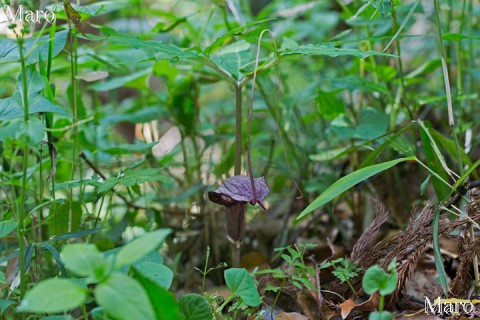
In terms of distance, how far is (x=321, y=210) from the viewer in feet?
5.08

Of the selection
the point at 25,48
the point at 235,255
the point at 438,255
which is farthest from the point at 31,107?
the point at 438,255

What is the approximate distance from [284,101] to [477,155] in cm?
60

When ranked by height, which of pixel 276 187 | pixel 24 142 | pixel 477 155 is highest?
pixel 24 142

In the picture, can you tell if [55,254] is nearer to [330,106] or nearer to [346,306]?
[346,306]

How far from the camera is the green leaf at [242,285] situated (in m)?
0.83

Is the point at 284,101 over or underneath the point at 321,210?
over

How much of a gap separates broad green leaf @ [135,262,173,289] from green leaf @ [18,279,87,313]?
0.17 meters

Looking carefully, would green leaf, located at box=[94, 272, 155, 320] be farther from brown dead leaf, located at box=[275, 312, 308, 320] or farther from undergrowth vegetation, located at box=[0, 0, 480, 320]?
brown dead leaf, located at box=[275, 312, 308, 320]

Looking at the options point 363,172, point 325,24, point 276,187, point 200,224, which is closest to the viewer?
point 363,172

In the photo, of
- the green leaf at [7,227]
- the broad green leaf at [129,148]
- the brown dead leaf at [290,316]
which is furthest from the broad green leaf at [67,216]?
the brown dead leaf at [290,316]

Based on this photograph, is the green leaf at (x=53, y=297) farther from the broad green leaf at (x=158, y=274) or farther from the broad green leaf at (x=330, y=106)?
the broad green leaf at (x=330, y=106)

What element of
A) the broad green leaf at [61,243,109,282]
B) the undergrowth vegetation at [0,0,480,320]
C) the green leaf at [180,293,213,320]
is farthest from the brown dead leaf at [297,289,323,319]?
the broad green leaf at [61,243,109,282]

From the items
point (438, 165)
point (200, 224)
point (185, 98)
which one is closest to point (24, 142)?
point (438, 165)

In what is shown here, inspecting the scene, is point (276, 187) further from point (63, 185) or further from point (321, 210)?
point (63, 185)
